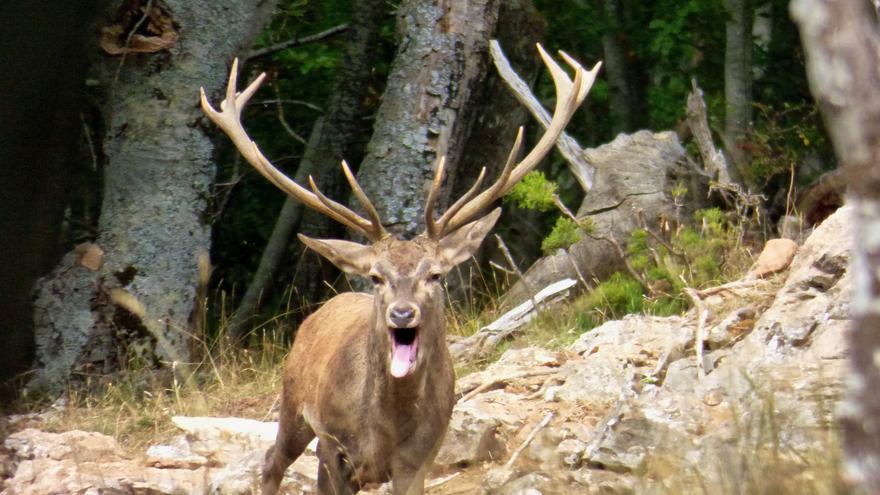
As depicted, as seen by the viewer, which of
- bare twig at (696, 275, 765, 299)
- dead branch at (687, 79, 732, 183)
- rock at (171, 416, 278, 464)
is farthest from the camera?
dead branch at (687, 79, 732, 183)

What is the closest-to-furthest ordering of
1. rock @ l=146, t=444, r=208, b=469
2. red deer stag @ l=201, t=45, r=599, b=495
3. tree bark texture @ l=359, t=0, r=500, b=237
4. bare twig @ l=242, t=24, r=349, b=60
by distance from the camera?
red deer stag @ l=201, t=45, r=599, b=495 → rock @ l=146, t=444, r=208, b=469 → tree bark texture @ l=359, t=0, r=500, b=237 → bare twig @ l=242, t=24, r=349, b=60

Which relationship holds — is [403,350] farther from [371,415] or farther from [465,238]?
[465,238]

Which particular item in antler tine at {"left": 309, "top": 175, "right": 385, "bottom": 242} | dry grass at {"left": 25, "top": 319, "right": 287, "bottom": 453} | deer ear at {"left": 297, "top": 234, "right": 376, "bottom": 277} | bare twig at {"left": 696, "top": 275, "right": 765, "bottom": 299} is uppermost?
antler tine at {"left": 309, "top": 175, "right": 385, "bottom": 242}

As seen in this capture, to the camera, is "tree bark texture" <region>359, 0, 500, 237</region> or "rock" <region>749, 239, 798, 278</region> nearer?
"rock" <region>749, 239, 798, 278</region>

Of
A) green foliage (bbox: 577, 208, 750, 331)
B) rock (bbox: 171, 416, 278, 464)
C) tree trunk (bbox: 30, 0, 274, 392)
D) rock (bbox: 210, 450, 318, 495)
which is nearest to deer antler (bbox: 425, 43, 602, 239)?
rock (bbox: 210, 450, 318, 495)

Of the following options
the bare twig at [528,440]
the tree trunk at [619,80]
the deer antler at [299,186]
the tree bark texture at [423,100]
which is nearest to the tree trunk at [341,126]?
the tree bark texture at [423,100]

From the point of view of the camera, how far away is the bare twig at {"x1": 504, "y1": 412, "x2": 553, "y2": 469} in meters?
7.13

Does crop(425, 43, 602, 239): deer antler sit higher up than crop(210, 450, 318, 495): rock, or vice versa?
crop(425, 43, 602, 239): deer antler

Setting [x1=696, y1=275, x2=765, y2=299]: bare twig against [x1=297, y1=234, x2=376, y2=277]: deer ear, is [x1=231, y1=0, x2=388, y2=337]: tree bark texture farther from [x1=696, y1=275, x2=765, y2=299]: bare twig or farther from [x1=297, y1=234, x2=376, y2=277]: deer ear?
[x1=297, y1=234, x2=376, y2=277]: deer ear

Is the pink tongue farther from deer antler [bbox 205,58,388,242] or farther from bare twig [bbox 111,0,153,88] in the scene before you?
bare twig [bbox 111,0,153,88]

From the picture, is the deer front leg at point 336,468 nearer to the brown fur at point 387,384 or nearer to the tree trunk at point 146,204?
the brown fur at point 387,384

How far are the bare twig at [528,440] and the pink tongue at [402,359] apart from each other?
40.7 inches

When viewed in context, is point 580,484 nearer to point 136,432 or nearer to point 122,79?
point 136,432

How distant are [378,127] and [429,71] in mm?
547
